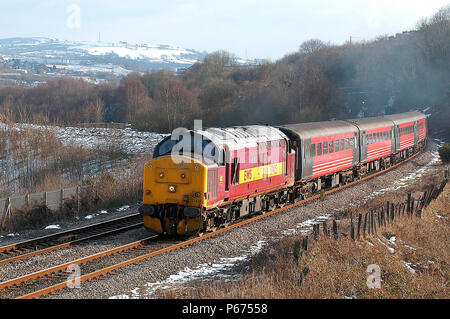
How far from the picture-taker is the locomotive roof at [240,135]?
15.8 metres

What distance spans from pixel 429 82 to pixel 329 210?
6887 cm

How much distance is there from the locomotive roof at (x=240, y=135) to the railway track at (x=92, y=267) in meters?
3.01

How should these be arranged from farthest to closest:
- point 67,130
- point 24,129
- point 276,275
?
point 67,130 < point 24,129 < point 276,275

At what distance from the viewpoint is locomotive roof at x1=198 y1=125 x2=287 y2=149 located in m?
15.8

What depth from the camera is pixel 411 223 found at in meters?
19.0

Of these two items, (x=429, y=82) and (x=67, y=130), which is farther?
(x=429, y=82)

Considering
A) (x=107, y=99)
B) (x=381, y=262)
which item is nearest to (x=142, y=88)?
(x=107, y=99)

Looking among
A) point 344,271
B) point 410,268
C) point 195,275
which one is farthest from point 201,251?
point 410,268

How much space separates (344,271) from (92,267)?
21.1 feet

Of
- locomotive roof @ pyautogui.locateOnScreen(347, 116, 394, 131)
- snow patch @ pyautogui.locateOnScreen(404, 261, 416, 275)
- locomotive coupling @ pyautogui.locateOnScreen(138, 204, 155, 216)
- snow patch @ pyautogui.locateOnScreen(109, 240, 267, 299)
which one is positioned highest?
locomotive roof @ pyautogui.locateOnScreen(347, 116, 394, 131)

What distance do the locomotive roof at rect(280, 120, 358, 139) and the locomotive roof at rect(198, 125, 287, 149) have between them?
2.13 metres

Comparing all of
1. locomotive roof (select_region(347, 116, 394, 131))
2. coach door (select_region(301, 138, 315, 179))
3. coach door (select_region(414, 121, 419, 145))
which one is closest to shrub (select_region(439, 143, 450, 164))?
locomotive roof (select_region(347, 116, 394, 131))

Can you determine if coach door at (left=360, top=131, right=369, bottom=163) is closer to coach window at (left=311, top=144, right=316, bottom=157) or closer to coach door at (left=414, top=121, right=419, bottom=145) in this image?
coach window at (left=311, top=144, right=316, bottom=157)
